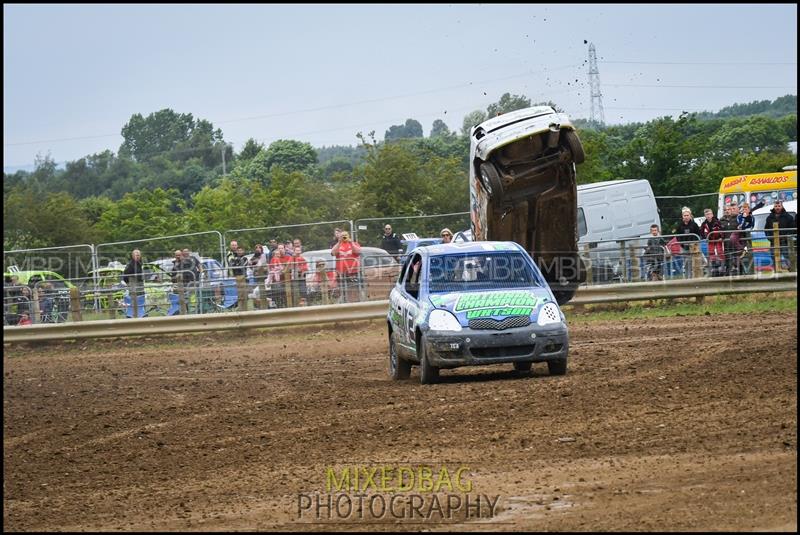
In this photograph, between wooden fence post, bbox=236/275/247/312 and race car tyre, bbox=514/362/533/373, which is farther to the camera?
wooden fence post, bbox=236/275/247/312

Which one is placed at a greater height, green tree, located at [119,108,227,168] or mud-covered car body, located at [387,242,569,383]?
green tree, located at [119,108,227,168]

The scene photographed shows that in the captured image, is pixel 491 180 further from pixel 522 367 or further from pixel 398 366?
pixel 522 367

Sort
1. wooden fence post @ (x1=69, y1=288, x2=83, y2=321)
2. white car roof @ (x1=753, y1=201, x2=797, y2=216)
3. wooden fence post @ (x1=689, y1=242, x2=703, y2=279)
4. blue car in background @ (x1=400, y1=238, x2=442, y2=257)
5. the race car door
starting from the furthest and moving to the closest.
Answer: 1. white car roof @ (x1=753, y1=201, x2=797, y2=216)
2. blue car in background @ (x1=400, y1=238, x2=442, y2=257)
3. wooden fence post @ (x1=69, y1=288, x2=83, y2=321)
4. wooden fence post @ (x1=689, y1=242, x2=703, y2=279)
5. the race car door

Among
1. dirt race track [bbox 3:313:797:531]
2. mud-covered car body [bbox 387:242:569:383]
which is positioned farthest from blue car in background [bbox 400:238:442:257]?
mud-covered car body [bbox 387:242:569:383]

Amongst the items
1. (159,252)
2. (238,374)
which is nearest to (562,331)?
(238,374)

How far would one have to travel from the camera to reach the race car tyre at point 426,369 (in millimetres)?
13320

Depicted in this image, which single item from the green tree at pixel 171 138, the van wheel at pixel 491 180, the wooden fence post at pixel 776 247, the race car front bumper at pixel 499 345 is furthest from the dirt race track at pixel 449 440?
the green tree at pixel 171 138

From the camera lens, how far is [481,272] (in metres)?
14.3

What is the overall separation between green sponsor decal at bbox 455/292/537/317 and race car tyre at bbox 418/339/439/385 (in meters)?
0.60

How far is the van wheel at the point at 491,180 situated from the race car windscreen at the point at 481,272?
3975mm

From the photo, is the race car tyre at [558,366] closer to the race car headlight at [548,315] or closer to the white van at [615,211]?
the race car headlight at [548,315]

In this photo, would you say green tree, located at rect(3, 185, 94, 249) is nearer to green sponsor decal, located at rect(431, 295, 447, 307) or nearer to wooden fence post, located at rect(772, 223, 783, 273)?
wooden fence post, located at rect(772, 223, 783, 273)

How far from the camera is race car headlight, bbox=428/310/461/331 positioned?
43.2 feet

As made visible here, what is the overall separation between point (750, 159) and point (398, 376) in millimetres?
31368
